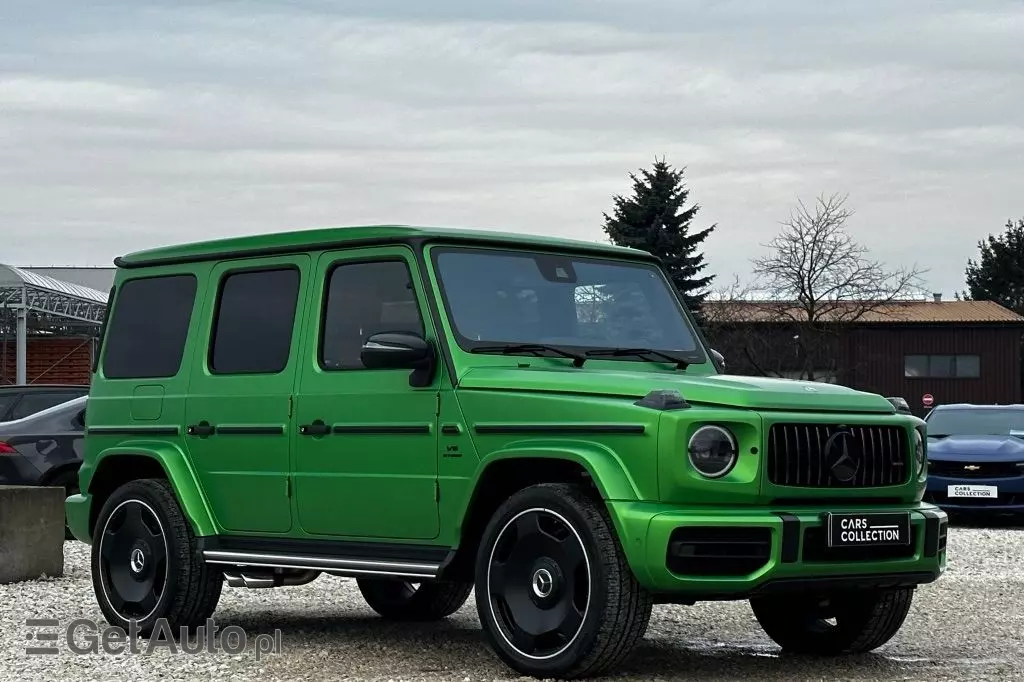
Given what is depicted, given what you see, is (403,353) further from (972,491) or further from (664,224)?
(664,224)

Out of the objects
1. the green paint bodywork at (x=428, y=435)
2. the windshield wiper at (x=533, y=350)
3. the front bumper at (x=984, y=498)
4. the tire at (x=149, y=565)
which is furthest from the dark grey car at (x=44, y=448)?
the front bumper at (x=984, y=498)

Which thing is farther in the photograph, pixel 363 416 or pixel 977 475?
pixel 977 475

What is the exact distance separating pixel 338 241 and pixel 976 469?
1208 centimetres

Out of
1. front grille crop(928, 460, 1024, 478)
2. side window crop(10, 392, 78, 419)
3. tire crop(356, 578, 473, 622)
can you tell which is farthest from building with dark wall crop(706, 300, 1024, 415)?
tire crop(356, 578, 473, 622)

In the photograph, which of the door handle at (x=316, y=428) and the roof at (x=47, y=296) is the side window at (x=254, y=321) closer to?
the door handle at (x=316, y=428)

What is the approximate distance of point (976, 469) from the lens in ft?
60.6

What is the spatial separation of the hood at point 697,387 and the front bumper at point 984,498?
451 inches

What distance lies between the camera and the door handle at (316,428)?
8023 millimetres

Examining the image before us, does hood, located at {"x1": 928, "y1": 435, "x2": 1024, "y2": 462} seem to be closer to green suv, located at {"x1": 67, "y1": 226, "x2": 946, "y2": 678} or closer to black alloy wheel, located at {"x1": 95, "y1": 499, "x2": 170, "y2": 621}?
green suv, located at {"x1": 67, "y1": 226, "x2": 946, "y2": 678}

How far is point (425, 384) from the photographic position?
756 centimetres

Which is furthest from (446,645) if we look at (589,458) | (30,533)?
(30,533)

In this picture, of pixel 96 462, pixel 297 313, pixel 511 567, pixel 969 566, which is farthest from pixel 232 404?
pixel 969 566

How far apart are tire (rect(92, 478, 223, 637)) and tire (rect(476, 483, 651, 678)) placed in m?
2.16

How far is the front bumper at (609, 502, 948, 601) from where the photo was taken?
6574mm
